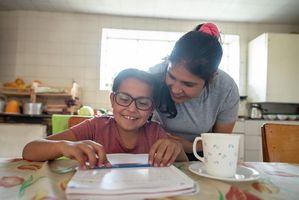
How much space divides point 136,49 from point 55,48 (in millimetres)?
1005

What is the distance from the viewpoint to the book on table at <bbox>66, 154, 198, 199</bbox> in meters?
0.39

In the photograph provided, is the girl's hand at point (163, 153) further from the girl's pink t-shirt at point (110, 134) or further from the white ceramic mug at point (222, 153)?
the girl's pink t-shirt at point (110, 134)

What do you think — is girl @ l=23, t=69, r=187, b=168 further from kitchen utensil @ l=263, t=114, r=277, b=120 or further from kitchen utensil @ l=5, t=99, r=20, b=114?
kitchen utensil @ l=263, t=114, r=277, b=120

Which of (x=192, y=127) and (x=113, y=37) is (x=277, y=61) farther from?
(x=192, y=127)

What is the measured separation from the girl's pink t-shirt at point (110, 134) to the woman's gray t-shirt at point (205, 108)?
0.53ft

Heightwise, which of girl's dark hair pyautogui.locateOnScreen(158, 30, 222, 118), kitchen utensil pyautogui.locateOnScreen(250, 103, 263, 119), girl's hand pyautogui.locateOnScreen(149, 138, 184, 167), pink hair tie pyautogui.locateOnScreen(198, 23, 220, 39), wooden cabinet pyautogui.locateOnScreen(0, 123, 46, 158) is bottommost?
wooden cabinet pyautogui.locateOnScreen(0, 123, 46, 158)

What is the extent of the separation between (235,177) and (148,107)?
37cm

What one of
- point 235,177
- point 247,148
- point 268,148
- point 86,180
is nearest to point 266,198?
point 235,177

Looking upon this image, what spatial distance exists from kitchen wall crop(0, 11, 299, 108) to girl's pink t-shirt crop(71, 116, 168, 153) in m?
2.25

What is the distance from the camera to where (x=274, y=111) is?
3.22m

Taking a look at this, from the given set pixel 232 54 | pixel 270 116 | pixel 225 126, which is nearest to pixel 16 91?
pixel 225 126

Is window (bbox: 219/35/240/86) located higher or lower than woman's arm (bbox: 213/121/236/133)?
higher

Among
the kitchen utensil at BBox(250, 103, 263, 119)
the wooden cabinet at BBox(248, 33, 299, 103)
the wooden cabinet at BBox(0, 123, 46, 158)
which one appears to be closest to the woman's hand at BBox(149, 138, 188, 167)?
the wooden cabinet at BBox(0, 123, 46, 158)

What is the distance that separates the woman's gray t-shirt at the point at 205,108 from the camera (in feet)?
3.51
